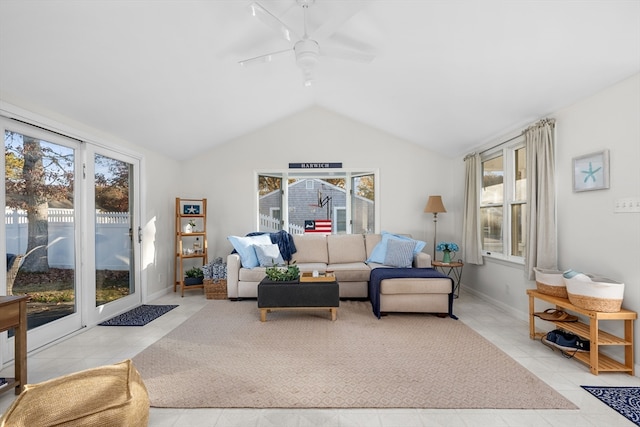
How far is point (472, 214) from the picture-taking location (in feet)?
15.5

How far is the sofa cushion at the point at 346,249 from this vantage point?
5.21 metres

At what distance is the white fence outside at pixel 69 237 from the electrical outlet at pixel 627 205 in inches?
191

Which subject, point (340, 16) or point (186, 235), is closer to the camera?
point (340, 16)

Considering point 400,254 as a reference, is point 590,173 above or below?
above

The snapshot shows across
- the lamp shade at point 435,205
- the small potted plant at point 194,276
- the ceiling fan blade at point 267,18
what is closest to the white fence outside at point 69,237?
the small potted plant at point 194,276

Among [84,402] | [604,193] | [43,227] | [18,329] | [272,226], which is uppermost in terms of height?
[604,193]

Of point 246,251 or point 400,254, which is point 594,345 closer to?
point 400,254

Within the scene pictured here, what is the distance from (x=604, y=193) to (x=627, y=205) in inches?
9.3

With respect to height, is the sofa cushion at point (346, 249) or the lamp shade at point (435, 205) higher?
the lamp shade at point (435, 205)

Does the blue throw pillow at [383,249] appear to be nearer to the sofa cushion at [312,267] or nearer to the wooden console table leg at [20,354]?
the sofa cushion at [312,267]

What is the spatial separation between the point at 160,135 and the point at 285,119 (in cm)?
213

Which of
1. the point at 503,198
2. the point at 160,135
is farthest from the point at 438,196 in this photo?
the point at 160,135

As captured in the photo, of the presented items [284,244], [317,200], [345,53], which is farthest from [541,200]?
[317,200]

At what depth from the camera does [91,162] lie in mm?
3586
